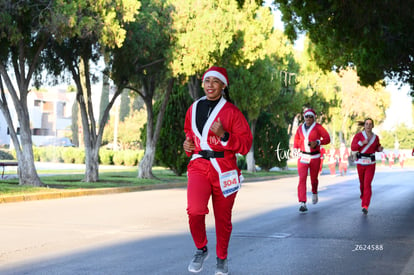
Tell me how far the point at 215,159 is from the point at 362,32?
11.6m

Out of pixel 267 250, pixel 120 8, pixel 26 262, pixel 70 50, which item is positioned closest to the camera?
pixel 26 262

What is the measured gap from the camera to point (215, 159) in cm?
671

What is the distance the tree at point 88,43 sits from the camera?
18428mm

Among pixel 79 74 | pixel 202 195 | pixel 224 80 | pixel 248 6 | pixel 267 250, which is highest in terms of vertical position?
pixel 248 6

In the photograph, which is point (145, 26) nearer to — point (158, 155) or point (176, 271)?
point (158, 155)

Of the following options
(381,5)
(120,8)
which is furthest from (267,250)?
(120,8)

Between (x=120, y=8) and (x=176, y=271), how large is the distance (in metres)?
13.8

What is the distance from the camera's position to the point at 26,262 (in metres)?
7.76

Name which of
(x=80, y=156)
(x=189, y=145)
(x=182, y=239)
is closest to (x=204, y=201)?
(x=189, y=145)

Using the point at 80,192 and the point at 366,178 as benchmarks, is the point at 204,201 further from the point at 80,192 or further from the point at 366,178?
the point at 80,192

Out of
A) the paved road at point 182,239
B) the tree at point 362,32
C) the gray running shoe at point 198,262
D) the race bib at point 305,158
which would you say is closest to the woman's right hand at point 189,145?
the gray running shoe at point 198,262

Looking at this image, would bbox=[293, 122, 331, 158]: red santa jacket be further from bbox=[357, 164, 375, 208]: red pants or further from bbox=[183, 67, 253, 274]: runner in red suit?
bbox=[183, 67, 253, 274]: runner in red suit

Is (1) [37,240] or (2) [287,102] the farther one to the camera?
(2) [287,102]

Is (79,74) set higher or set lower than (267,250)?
higher
